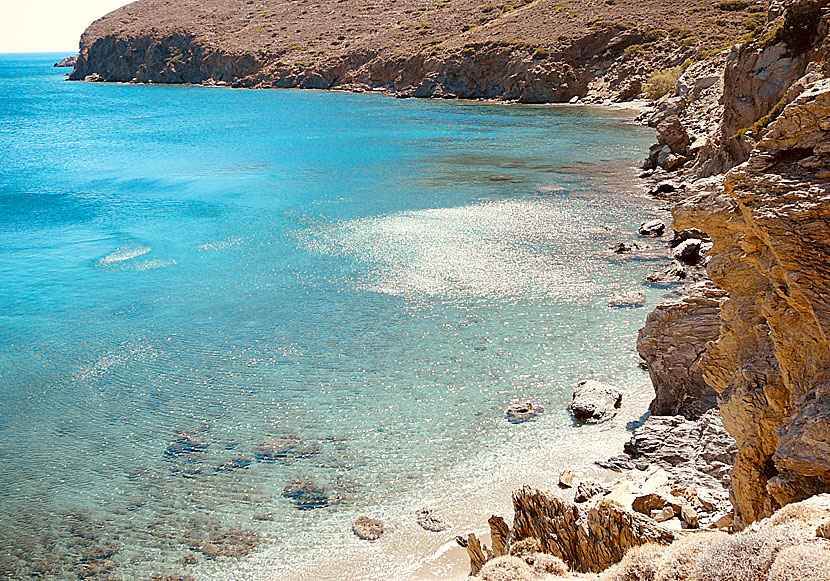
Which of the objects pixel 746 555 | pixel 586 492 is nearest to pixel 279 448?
pixel 586 492

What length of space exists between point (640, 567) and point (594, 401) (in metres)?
10.3

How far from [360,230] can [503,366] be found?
55.1 ft

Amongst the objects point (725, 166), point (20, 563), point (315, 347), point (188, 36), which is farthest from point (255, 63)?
point (20, 563)

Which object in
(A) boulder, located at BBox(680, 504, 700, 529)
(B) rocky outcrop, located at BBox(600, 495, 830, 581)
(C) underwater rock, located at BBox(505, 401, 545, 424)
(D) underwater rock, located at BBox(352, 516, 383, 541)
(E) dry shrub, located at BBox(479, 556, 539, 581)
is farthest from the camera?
(C) underwater rock, located at BBox(505, 401, 545, 424)

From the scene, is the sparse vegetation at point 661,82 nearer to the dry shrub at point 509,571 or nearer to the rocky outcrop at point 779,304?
the rocky outcrop at point 779,304

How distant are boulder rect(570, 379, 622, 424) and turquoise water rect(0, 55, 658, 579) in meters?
→ 0.50

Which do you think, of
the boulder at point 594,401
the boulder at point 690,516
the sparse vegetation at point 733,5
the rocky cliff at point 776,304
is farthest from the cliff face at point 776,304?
the sparse vegetation at point 733,5

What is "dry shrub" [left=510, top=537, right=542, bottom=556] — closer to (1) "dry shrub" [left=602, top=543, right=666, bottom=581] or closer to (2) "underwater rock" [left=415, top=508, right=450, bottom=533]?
(1) "dry shrub" [left=602, top=543, right=666, bottom=581]

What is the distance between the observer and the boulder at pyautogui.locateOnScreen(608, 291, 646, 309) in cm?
2398

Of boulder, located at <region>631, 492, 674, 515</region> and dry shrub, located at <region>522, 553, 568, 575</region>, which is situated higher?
dry shrub, located at <region>522, 553, 568, 575</region>

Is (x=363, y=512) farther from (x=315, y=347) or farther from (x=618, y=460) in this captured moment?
(x=315, y=347)

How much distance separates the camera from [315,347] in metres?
22.0

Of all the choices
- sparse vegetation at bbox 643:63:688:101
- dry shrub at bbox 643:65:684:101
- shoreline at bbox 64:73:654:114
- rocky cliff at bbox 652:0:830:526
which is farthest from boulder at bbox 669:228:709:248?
sparse vegetation at bbox 643:63:688:101

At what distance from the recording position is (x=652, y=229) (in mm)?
32188
